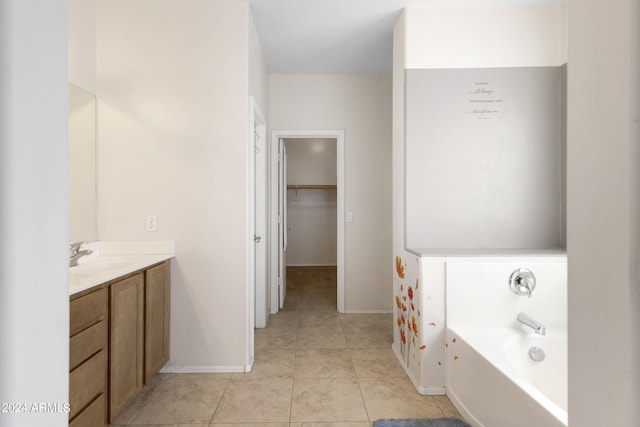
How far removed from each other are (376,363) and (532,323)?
42.8 inches

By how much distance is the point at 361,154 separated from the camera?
3557 mm

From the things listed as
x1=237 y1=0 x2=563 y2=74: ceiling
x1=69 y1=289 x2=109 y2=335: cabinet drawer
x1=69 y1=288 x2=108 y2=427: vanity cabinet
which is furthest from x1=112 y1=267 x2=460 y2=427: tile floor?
x1=237 y1=0 x2=563 y2=74: ceiling

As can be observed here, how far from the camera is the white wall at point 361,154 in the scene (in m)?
3.54

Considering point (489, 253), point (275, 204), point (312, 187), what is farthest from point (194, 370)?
point (312, 187)

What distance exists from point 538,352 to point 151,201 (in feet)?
8.68

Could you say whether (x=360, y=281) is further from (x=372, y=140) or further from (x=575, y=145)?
(x=575, y=145)

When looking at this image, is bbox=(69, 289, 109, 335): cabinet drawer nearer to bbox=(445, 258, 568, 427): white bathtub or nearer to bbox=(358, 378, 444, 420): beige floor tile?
bbox=(358, 378, 444, 420): beige floor tile

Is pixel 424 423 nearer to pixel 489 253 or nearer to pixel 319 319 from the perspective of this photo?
pixel 489 253

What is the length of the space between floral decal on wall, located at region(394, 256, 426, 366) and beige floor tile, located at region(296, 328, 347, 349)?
575 millimetres

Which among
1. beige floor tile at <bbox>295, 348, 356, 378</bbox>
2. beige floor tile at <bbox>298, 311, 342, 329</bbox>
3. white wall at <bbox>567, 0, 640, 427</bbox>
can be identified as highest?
white wall at <bbox>567, 0, 640, 427</bbox>

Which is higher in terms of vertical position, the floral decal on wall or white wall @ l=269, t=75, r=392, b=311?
white wall @ l=269, t=75, r=392, b=311

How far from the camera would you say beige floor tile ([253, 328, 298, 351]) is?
2.73 meters

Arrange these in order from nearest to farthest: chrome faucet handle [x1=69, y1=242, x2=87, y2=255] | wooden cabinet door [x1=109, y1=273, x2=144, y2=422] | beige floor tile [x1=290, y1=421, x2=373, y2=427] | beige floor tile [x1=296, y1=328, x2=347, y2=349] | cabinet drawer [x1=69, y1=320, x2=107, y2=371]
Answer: cabinet drawer [x1=69, y1=320, x2=107, y2=371] → wooden cabinet door [x1=109, y1=273, x2=144, y2=422] → beige floor tile [x1=290, y1=421, x2=373, y2=427] → chrome faucet handle [x1=69, y1=242, x2=87, y2=255] → beige floor tile [x1=296, y1=328, x2=347, y2=349]

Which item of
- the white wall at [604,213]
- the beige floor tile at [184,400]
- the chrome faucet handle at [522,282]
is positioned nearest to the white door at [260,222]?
the beige floor tile at [184,400]
